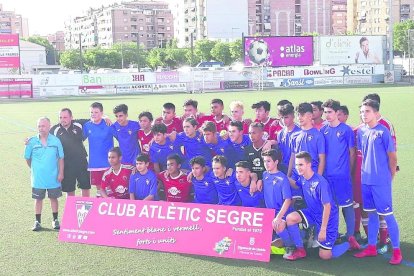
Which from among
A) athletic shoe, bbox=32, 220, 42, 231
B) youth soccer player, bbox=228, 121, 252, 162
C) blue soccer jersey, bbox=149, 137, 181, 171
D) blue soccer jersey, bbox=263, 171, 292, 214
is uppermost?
youth soccer player, bbox=228, 121, 252, 162

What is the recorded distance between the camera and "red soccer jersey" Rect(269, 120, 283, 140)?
7637 mm

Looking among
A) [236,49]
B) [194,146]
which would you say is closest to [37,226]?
[194,146]

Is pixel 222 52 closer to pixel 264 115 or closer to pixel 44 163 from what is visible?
pixel 264 115

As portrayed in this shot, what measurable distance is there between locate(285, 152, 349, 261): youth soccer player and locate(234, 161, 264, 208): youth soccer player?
0.51 metres

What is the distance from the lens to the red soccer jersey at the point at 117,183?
7570 millimetres

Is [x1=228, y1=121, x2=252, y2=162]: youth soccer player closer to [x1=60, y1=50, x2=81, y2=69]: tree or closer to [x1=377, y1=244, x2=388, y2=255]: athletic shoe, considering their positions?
[x1=377, y1=244, x2=388, y2=255]: athletic shoe

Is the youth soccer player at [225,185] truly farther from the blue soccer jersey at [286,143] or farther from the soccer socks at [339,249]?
the soccer socks at [339,249]

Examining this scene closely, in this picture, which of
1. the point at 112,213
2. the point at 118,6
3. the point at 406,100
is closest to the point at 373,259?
the point at 112,213

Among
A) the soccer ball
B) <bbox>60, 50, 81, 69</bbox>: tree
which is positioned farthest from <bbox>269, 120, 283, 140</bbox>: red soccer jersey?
<bbox>60, 50, 81, 69</bbox>: tree

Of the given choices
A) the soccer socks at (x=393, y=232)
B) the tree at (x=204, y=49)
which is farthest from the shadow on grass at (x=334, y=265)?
the tree at (x=204, y=49)

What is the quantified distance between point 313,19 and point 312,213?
398 ft

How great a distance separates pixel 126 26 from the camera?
471 feet

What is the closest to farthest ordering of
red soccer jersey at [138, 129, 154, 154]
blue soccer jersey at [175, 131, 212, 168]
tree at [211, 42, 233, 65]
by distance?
Answer: blue soccer jersey at [175, 131, 212, 168] < red soccer jersey at [138, 129, 154, 154] < tree at [211, 42, 233, 65]

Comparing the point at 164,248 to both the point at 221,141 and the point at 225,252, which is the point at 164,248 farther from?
the point at 221,141
